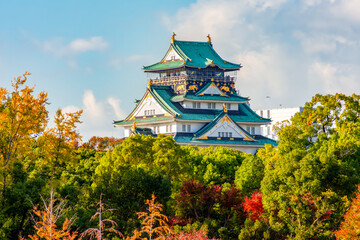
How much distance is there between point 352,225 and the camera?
128 ft

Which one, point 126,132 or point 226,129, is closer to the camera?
point 226,129

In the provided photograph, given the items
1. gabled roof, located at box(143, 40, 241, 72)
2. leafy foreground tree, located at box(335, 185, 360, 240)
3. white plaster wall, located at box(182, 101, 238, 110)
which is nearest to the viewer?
leafy foreground tree, located at box(335, 185, 360, 240)

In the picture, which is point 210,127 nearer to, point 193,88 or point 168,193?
point 193,88

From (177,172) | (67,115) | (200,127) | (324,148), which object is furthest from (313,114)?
(200,127)

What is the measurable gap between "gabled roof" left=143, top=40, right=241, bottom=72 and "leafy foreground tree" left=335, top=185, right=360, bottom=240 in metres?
58.9

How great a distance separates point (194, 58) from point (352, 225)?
62.8m

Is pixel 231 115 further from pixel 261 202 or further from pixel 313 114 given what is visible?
pixel 261 202

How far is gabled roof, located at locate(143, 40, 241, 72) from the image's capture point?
98.6 m

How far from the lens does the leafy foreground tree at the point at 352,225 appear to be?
127ft

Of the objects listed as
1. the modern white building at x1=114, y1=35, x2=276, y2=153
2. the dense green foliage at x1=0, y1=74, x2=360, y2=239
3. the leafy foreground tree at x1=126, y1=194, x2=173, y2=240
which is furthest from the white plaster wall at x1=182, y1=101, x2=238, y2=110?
the leafy foreground tree at x1=126, y1=194, x2=173, y2=240

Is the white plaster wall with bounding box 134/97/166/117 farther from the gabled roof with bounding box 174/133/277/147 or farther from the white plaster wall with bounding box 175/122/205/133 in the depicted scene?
the gabled roof with bounding box 174/133/277/147

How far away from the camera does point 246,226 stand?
42.1 m

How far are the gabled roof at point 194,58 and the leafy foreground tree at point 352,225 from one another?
58.9 m

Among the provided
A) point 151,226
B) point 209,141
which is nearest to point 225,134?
point 209,141
